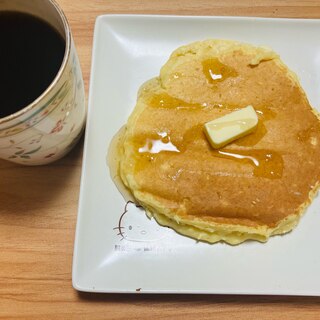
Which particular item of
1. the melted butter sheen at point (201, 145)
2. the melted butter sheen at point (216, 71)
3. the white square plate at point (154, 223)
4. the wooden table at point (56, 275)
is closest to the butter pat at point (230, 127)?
the melted butter sheen at point (201, 145)

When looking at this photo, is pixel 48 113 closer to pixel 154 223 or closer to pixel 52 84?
pixel 52 84

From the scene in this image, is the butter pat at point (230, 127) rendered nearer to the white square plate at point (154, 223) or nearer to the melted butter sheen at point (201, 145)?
the melted butter sheen at point (201, 145)

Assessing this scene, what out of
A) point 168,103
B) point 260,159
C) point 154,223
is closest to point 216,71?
point 168,103

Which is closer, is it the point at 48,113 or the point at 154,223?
the point at 48,113

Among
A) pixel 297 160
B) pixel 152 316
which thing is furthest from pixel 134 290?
pixel 297 160

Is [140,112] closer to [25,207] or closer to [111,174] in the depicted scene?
[111,174]

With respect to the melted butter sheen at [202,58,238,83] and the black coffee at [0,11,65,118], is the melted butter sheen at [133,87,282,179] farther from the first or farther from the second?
the black coffee at [0,11,65,118]

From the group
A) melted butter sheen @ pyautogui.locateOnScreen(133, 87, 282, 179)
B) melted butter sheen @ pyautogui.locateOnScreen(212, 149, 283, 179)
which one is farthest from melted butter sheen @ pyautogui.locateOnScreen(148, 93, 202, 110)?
melted butter sheen @ pyautogui.locateOnScreen(212, 149, 283, 179)

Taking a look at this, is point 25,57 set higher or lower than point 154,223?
higher
